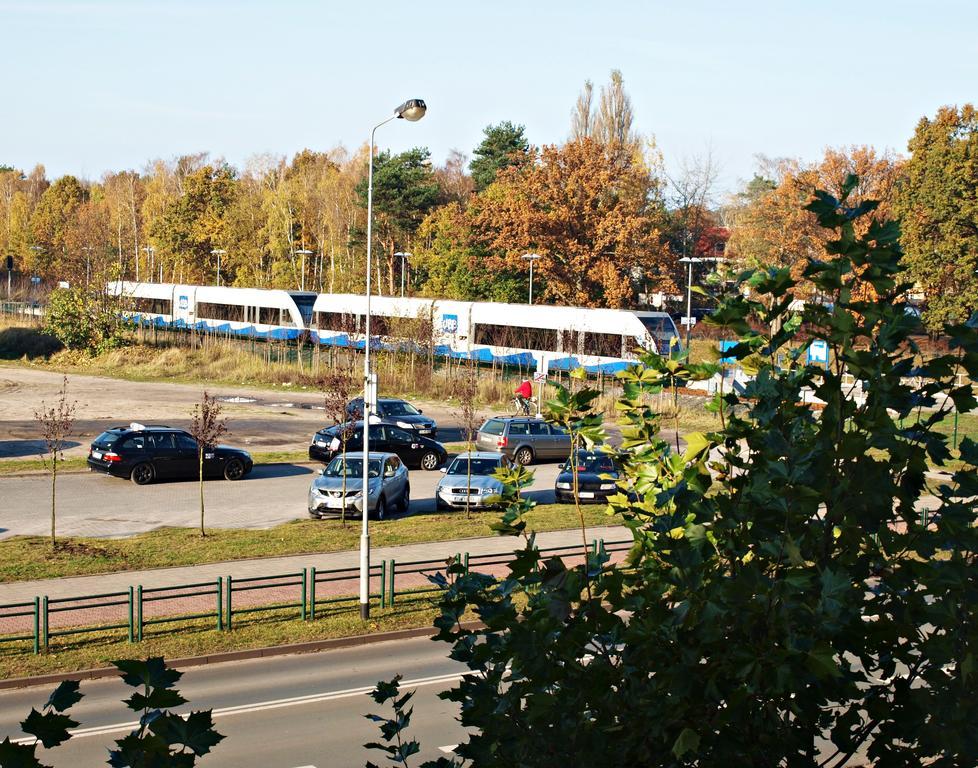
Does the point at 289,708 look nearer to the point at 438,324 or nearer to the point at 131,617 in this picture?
the point at 131,617

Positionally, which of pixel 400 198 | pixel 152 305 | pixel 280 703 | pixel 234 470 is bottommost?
pixel 280 703

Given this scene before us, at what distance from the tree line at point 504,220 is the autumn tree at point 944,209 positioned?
0.09 m

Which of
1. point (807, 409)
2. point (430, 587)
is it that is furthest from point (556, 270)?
point (807, 409)

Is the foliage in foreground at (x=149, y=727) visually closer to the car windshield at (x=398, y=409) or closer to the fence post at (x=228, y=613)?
the fence post at (x=228, y=613)

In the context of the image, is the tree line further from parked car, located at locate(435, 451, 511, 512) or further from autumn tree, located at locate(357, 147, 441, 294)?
parked car, located at locate(435, 451, 511, 512)

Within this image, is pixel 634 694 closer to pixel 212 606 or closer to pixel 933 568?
pixel 933 568

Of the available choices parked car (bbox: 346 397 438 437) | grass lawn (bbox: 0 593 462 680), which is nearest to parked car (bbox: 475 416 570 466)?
parked car (bbox: 346 397 438 437)

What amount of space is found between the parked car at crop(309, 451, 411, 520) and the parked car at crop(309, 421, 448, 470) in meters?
5.39

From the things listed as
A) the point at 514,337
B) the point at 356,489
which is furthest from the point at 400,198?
the point at 356,489

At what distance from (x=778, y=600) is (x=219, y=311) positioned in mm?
72314

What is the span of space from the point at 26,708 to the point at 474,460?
53.9 feet

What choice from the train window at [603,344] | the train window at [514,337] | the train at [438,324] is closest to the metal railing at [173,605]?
the train at [438,324]

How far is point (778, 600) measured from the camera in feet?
15.3

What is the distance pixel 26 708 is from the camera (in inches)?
560
